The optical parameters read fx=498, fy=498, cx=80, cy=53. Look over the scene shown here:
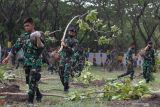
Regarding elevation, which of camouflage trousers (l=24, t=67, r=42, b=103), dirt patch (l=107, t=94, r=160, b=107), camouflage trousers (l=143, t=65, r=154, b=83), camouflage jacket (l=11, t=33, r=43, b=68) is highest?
camouflage jacket (l=11, t=33, r=43, b=68)

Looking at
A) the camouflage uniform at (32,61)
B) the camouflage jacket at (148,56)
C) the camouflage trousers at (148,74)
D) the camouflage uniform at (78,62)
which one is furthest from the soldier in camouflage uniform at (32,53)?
the camouflage trousers at (148,74)

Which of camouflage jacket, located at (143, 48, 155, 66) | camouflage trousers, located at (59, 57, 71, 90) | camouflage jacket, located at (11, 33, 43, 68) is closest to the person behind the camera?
camouflage jacket, located at (11, 33, 43, 68)

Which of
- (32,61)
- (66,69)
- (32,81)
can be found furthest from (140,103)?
(66,69)

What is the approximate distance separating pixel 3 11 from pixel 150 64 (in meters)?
26.5

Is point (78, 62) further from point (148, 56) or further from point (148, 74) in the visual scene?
point (148, 74)

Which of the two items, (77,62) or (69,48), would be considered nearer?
(69,48)

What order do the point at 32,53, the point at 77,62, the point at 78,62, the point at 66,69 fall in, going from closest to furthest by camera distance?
1. the point at 32,53
2. the point at 66,69
3. the point at 77,62
4. the point at 78,62

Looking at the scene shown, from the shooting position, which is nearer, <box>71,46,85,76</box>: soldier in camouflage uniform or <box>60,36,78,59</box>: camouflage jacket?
<box>60,36,78,59</box>: camouflage jacket

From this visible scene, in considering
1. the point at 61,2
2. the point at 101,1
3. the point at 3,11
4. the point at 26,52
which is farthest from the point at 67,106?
the point at 61,2

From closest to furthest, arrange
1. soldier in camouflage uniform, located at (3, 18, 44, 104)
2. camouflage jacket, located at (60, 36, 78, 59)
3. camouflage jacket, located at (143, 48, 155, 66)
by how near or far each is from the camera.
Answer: soldier in camouflage uniform, located at (3, 18, 44, 104) < camouflage jacket, located at (60, 36, 78, 59) < camouflage jacket, located at (143, 48, 155, 66)

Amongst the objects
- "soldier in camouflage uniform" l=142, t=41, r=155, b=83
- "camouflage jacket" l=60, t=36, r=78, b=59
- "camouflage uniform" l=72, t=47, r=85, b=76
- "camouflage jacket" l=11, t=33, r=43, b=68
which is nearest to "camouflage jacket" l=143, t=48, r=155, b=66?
"soldier in camouflage uniform" l=142, t=41, r=155, b=83

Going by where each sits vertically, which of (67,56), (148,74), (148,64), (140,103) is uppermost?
(67,56)

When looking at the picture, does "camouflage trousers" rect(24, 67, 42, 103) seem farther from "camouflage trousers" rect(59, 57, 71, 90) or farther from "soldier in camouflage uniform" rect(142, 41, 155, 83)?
"soldier in camouflage uniform" rect(142, 41, 155, 83)

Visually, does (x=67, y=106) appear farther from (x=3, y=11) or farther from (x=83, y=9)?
(x=83, y=9)
